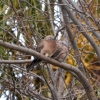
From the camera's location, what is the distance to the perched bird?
5450mm

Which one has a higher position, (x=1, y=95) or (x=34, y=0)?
(x=34, y=0)

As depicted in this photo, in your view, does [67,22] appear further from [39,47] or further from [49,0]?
[49,0]

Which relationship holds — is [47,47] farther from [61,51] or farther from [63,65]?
[63,65]

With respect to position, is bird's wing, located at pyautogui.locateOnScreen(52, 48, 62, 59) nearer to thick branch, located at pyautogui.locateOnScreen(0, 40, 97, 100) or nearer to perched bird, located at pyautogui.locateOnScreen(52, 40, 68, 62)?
perched bird, located at pyautogui.locateOnScreen(52, 40, 68, 62)

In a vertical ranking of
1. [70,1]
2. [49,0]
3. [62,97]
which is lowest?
[62,97]

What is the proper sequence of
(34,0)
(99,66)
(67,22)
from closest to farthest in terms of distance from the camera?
1. (67,22)
2. (34,0)
3. (99,66)

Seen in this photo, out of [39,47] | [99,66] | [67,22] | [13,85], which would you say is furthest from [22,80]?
[99,66]

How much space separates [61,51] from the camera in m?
5.65

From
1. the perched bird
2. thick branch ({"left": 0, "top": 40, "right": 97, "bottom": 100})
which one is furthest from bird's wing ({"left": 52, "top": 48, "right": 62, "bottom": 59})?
thick branch ({"left": 0, "top": 40, "right": 97, "bottom": 100})

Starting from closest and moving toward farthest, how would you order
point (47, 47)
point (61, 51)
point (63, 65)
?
1. point (63, 65)
2. point (47, 47)
3. point (61, 51)

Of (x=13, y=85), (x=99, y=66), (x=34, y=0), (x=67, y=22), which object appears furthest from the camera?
(x=99, y=66)

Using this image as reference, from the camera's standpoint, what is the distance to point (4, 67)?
661cm

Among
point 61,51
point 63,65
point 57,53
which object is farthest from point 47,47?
point 63,65

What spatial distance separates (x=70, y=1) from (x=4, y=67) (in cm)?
174
